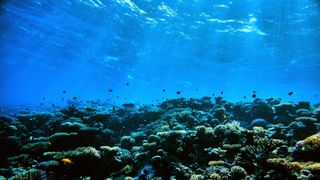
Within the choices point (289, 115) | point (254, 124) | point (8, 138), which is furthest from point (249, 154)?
point (8, 138)

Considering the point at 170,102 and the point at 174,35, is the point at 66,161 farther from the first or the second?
the point at 174,35

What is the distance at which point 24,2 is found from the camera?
67.9ft

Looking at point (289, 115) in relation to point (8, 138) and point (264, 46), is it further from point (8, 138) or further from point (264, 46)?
point (8, 138)

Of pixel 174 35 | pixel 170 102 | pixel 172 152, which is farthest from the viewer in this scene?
pixel 174 35

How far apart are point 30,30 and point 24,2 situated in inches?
310

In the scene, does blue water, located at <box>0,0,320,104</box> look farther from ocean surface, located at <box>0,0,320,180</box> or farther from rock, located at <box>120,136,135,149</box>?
rock, located at <box>120,136,135,149</box>

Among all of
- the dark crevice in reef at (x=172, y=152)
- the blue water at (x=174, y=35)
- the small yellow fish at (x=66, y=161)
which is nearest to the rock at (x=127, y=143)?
the dark crevice in reef at (x=172, y=152)

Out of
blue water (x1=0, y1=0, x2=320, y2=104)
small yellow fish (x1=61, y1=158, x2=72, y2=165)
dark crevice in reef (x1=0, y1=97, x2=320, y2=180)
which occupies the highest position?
blue water (x1=0, y1=0, x2=320, y2=104)

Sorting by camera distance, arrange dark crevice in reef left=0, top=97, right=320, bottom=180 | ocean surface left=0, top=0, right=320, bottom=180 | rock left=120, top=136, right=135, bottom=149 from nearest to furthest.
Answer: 1. dark crevice in reef left=0, top=97, right=320, bottom=180
2. ocean surface left=0, top=0, right=320, bottom=180
3. rock left=120, top=136, right=135, bottom=149

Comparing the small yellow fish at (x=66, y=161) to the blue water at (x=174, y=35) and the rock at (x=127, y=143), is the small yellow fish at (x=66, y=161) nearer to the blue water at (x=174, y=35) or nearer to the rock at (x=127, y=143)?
the rock at (x=127, y=143)

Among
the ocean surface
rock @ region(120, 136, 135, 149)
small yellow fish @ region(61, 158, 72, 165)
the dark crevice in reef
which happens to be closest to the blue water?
the ocean surface

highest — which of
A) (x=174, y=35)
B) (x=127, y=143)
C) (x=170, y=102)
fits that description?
(x=174, y=35)

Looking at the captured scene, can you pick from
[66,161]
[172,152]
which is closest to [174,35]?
[172,152]

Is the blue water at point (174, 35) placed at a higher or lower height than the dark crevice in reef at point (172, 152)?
higher
